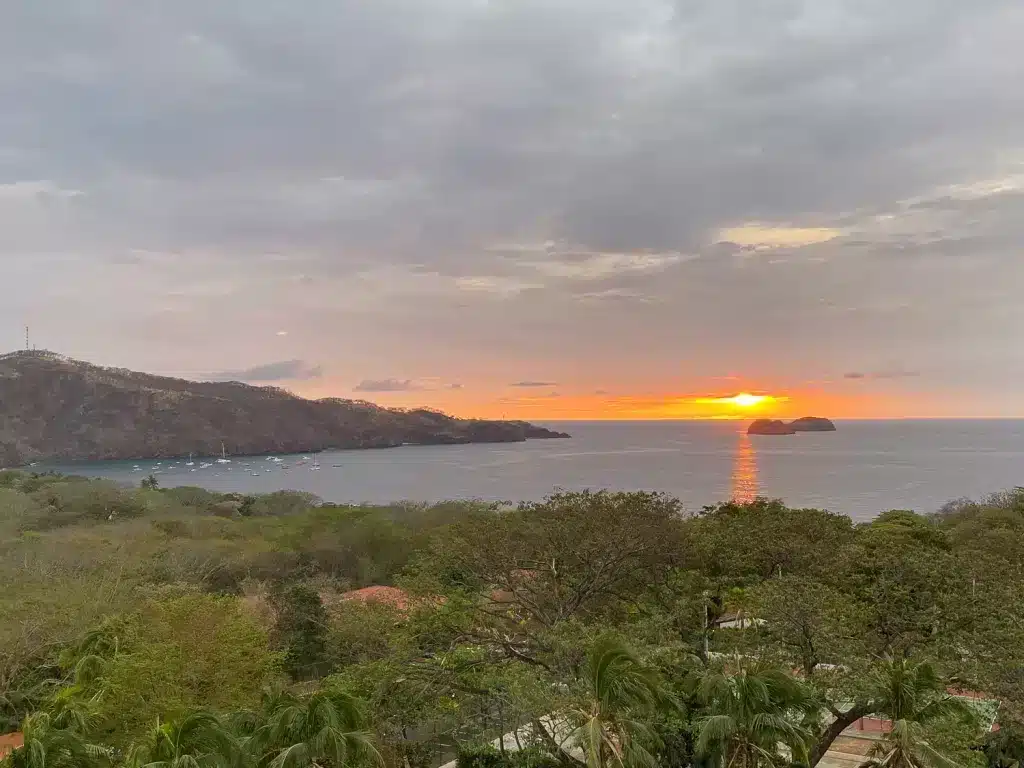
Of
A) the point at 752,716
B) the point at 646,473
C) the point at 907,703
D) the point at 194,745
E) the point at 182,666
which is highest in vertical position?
the point at 907,703

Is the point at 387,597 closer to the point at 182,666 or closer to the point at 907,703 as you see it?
the point at 182,666

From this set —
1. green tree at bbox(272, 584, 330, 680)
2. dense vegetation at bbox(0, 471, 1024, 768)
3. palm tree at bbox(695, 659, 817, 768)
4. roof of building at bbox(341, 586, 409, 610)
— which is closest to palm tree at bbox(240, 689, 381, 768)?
dense vegetation at bbox(0, 471, 1024, 768)

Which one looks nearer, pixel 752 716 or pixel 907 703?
pixel 752 716

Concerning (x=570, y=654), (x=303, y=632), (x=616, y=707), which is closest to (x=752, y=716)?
(x=616, y=707)

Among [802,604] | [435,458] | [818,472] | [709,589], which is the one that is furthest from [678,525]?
[435,458]

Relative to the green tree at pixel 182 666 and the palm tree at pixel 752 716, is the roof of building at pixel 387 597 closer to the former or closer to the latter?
the green tree at pixel 182 666

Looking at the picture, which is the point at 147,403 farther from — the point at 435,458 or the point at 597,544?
the point at 597,544
